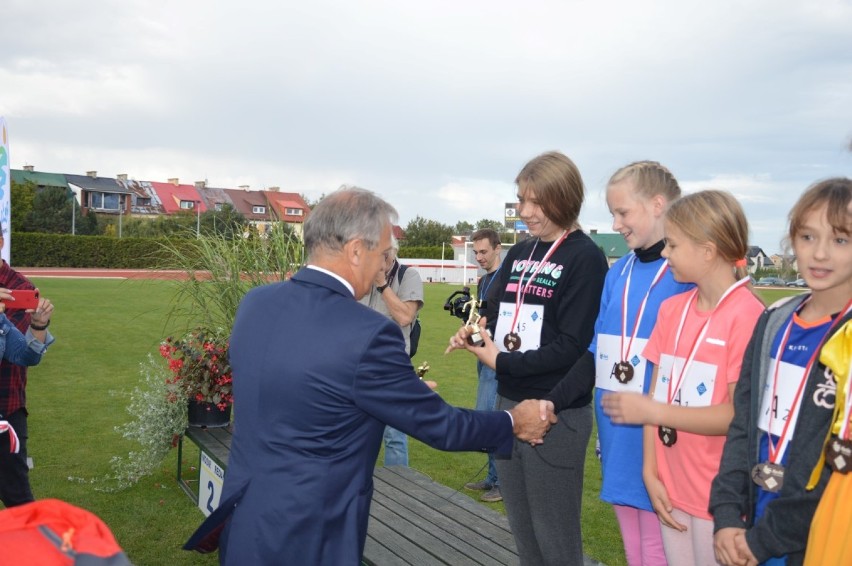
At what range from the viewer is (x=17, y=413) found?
4707 millimetres

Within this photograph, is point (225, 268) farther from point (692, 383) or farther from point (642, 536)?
point (692, 383)

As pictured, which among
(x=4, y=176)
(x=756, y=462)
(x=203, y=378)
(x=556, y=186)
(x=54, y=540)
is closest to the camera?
(x=54, y=540)

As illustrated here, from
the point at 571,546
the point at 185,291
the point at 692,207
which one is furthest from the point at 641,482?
the point at 185,291

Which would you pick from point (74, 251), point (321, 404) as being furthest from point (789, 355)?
point (74, 251)

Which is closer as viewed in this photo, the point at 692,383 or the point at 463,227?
the point at 692,383

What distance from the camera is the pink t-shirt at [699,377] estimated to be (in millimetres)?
2432

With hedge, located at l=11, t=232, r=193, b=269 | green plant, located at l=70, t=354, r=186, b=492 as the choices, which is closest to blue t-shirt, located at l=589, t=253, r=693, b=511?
green plant, located at l=70, t=354, r=186, b=492

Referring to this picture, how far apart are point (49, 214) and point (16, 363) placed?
65058mm

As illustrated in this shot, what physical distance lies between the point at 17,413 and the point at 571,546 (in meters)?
3.68

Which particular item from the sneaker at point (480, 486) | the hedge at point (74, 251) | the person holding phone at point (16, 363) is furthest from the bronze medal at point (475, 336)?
the hedge at point (74, 251)

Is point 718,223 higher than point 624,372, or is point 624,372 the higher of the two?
point 718,223

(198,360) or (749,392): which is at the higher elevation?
(749,392)

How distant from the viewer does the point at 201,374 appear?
6180 mm

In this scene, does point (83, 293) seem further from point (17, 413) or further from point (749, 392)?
point (749, 392)
